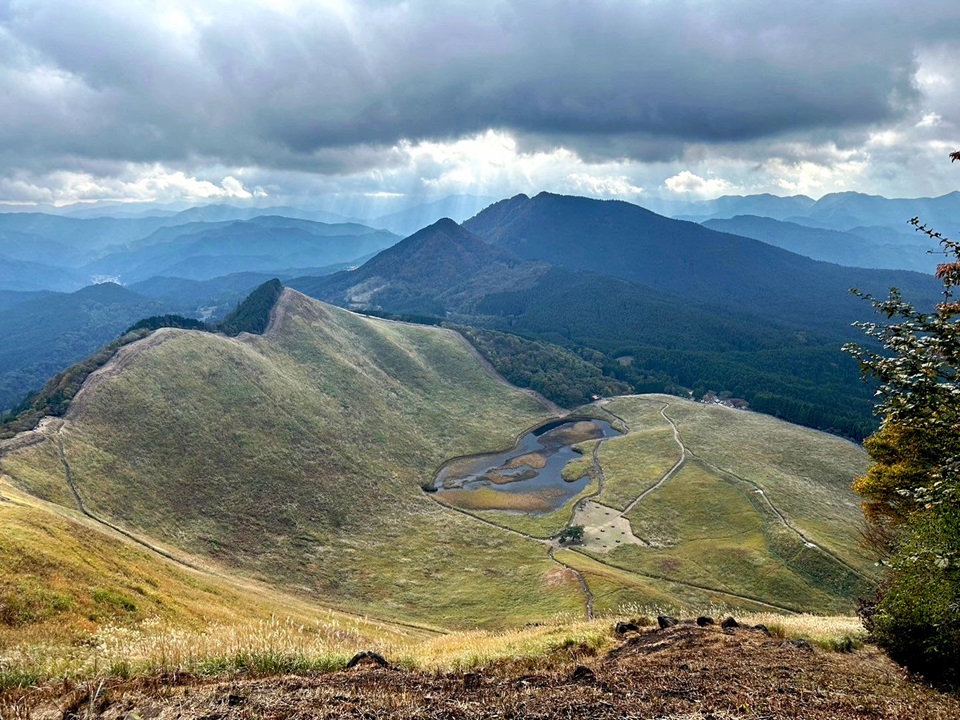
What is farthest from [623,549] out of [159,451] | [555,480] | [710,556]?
[159,451]

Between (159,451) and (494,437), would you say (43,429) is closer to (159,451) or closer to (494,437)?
(159,451)

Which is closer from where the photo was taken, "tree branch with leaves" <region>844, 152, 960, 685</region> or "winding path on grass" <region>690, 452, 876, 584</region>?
"tree branch with leaves" <region>844, 152, 960, 685</region>

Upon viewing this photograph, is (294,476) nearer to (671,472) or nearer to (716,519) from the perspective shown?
(716,519)

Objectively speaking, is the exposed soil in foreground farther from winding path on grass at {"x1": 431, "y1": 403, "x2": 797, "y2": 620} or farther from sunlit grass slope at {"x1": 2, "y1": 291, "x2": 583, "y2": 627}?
sunlit grass slope at {"x1": 2, "y1": 291, "x2": 583, "y2": 627}

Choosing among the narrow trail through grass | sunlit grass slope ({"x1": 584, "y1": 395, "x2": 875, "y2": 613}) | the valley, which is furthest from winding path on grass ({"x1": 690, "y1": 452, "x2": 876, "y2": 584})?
the narrow trail through grass

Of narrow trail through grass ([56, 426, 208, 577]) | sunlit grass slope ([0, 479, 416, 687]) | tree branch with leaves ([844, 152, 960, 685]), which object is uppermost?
tree branch with leaves ([844, 152, 960, 685])

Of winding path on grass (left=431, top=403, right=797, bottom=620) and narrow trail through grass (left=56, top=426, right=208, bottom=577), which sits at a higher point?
narrow trail through grass (left=56, top=426, right=208, bottom=577)

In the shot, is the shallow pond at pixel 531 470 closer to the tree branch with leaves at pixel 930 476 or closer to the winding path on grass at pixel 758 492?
the winding path on grass at pixel 758 492
